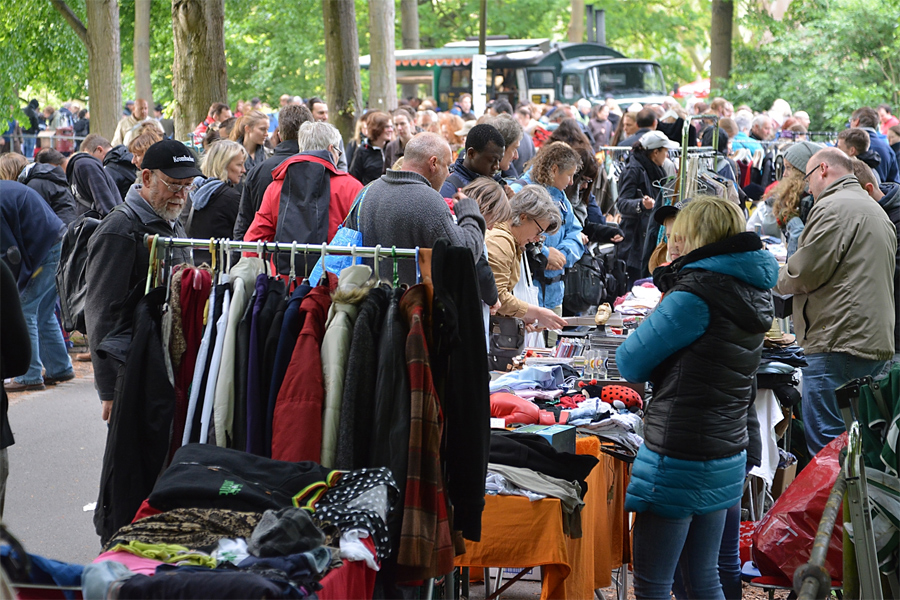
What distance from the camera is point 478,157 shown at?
6.45 meters

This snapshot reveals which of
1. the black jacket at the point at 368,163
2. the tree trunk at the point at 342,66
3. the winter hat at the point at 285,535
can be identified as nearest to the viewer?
the winter hat at the point at 285,535

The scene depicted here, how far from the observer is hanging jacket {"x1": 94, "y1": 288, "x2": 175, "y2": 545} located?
3.68 m

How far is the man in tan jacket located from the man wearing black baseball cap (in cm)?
397

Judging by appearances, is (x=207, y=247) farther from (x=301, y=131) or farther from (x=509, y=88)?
(x=509, y=88)

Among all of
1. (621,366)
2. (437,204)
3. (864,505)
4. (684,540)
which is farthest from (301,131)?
(864,505)

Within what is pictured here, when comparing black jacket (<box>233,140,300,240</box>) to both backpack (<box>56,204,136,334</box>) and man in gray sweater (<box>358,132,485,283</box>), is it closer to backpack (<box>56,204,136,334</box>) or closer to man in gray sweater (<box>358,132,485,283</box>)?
backpack (<box>56,204,136,334</box>)

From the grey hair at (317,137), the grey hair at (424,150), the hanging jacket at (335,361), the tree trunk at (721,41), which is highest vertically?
the tree trunk at (721,41)

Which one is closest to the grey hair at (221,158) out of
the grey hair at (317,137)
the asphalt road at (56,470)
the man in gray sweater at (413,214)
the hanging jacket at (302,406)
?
the grey hair at (317,137)

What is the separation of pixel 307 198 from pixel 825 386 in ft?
11.8

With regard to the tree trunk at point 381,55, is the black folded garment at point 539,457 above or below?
below

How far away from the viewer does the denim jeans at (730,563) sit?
174 inches

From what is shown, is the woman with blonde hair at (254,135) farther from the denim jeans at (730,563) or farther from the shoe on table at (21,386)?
the denim jeans at (730,563)

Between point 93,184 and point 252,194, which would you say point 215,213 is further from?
point 93,184

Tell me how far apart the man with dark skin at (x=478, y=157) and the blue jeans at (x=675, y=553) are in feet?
9.81
